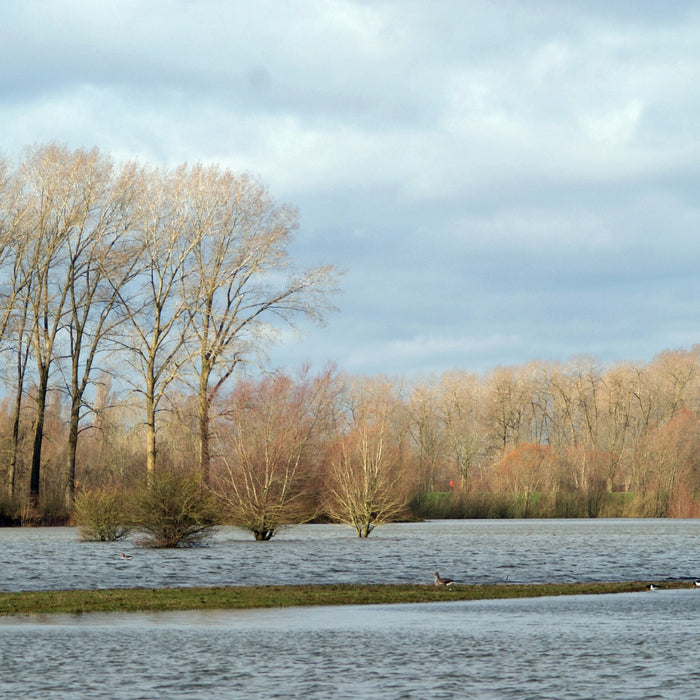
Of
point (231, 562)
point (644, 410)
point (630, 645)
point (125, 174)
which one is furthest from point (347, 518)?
point (644, 410)

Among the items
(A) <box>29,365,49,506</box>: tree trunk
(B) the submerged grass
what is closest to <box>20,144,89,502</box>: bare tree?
(A) <box>29,365,49,506</box>: tree trunk

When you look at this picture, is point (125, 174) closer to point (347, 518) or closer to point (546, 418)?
point (347, 518)

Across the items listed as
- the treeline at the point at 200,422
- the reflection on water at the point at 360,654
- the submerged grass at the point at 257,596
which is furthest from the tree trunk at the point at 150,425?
the reflection on water at the point at 360,654

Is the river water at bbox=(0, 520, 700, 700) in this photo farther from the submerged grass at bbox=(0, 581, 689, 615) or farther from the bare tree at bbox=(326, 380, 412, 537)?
the bare tree at bbox=(326, 380, 412, 537)

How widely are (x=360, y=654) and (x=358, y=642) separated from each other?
54.1 inches

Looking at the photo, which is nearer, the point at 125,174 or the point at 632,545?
the point at 632,545

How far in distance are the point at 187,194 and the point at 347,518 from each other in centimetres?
2019

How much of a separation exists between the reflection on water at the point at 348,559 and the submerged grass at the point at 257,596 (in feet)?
7.56

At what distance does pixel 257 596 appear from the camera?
24.8 metres

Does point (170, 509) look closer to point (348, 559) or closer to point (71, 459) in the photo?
point (348, 559)

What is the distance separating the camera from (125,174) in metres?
60.3

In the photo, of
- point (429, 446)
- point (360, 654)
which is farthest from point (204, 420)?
point (429, 446)

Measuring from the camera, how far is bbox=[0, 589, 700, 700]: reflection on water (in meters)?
13.2

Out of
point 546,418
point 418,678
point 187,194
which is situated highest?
point 187,194
